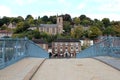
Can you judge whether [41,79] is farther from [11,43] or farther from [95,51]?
[95,51]

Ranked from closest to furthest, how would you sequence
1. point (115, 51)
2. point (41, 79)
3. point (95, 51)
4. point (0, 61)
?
point (41, 79)
point (0, 61)
point (115, 51)
point (95, 51)

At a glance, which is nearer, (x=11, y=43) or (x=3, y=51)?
(x=3, y=51)

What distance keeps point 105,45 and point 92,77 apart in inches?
641

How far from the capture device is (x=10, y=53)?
736 inches

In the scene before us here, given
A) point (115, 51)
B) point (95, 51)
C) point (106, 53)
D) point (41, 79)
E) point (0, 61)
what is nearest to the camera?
point (41, 79)

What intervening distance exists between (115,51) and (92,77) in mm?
11982

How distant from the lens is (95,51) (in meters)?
35.6

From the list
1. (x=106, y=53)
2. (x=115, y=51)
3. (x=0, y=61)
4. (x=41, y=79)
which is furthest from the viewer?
(x=106, y=53)

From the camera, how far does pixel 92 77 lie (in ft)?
44.9

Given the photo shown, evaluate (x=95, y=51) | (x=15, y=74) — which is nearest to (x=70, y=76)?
(x=15, y=74)

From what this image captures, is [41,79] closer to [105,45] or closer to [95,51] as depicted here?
[105,45]

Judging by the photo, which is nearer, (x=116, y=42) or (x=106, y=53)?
(x=116, y=42)

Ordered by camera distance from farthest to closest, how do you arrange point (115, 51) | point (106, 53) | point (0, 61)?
point (106, 53), point (115, 51), point (0, 61)

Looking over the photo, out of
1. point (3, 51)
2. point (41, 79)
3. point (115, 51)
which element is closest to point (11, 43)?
point (3, 51)
